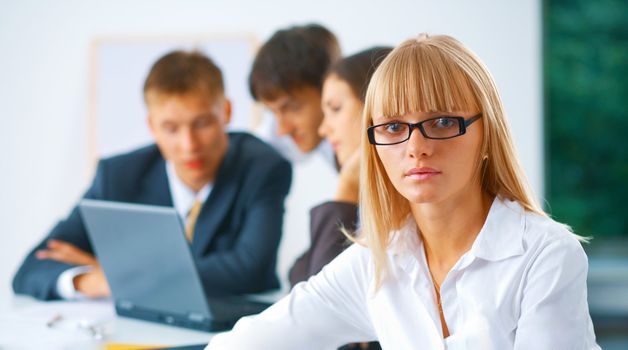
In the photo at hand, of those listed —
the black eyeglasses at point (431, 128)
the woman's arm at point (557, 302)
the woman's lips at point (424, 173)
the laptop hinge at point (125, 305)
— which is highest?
the black eyeglasses at point (431, 128)

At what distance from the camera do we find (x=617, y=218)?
4648mm

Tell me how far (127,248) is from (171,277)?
5.9 inches

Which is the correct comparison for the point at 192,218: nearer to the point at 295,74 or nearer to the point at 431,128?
the point at 295,74

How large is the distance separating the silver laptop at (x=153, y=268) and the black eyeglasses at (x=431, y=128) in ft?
1.94

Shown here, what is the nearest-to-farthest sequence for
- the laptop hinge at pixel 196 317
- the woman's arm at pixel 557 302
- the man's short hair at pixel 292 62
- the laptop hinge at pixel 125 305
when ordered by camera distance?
the woman's arm at pixel 557 302 → the laptop hinge at pixel 196 317 → the laptop hinge at pixel 125 305 → the man's short hair at pixel 292 62

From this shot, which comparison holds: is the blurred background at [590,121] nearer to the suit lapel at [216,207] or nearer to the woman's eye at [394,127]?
the suit lapel at [216,207]

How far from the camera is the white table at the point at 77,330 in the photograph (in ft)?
5.53

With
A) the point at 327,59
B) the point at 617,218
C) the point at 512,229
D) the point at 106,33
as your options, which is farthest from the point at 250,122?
the point at 512,229

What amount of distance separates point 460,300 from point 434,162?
0.25 meters

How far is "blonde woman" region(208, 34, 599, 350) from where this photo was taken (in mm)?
1219

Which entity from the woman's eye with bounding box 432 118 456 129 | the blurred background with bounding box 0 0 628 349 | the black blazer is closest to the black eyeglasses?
the woman's eye with bounding box 432 118 456 129

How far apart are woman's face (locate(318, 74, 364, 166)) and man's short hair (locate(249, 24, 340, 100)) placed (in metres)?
0.56

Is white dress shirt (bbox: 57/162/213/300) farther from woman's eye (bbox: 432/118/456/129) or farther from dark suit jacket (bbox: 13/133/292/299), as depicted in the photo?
woman's eye (bbox: 432/118/456/129)

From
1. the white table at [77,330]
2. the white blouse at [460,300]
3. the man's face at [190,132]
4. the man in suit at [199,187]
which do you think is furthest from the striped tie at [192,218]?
the white blouse at [460,300]
